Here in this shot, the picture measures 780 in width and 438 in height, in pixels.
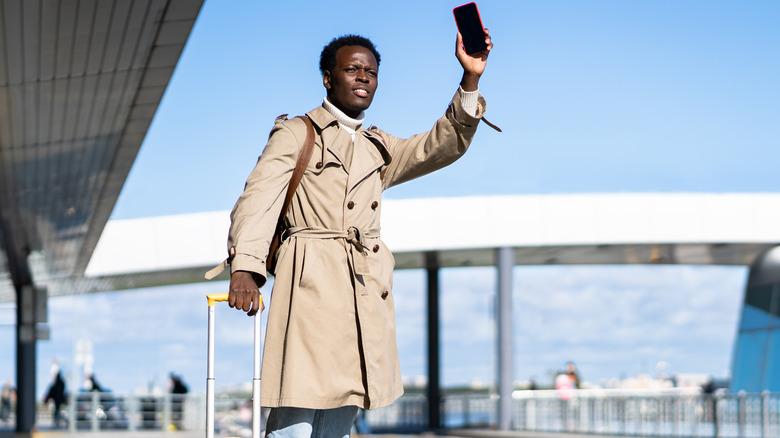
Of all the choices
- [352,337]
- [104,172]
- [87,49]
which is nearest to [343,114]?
[352,337]

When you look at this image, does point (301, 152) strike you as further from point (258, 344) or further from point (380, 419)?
point (380, 419)

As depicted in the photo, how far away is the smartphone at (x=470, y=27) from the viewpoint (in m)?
3.96

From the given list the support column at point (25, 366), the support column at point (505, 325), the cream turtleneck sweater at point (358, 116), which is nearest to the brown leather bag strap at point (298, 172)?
the cream turtleneck sweater at point (358, 116)

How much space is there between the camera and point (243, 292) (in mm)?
3465

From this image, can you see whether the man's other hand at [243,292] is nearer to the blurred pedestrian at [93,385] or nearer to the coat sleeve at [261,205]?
the coat sleeve at [261,205]

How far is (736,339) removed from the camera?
20031 mm

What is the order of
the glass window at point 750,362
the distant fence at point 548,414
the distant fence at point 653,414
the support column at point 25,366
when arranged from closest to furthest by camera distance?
1. the distant fence at point 653,414
2. the distant fence at point 548,414
3. the glass window at point 750,362
4. the support column at point 25,366

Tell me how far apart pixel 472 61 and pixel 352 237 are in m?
0.79

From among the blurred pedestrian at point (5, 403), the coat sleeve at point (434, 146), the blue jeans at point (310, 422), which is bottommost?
the blurred pedestrian at point (5, 403)

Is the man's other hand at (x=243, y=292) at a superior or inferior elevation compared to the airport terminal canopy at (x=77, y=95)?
inferior

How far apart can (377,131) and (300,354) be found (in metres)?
1.00

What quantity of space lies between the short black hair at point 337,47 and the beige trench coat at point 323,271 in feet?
0.59

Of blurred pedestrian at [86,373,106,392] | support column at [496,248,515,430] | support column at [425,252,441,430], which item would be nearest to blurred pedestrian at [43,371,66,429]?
blurred pedestrian at [86,373,106,392]

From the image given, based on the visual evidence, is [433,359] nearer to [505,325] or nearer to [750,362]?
[505,325]
